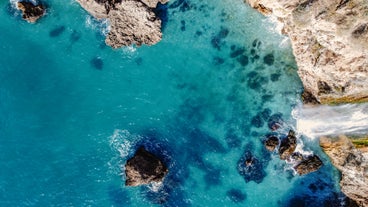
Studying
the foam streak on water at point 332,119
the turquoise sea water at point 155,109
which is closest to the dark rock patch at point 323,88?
the foam streak on water at point 332,119

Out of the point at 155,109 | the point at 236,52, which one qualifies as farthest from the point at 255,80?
the point at 155,109

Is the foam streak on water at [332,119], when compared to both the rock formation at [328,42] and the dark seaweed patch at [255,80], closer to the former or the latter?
the rock formation at [328,42]

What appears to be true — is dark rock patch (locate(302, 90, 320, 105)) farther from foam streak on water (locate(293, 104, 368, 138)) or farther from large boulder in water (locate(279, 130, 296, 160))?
large boulder in water (locate(279, 130, 296, 160))

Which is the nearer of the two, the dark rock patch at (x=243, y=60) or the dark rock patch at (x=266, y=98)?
the dark rock patch at (x=243, y=60)

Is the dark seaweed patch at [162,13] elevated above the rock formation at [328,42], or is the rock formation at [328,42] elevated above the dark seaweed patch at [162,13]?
the dark seaweed patch at [162,13]

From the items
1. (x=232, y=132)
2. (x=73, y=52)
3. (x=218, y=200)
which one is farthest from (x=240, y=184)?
(x=73, y=52)

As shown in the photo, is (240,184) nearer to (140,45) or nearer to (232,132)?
(232,132)
